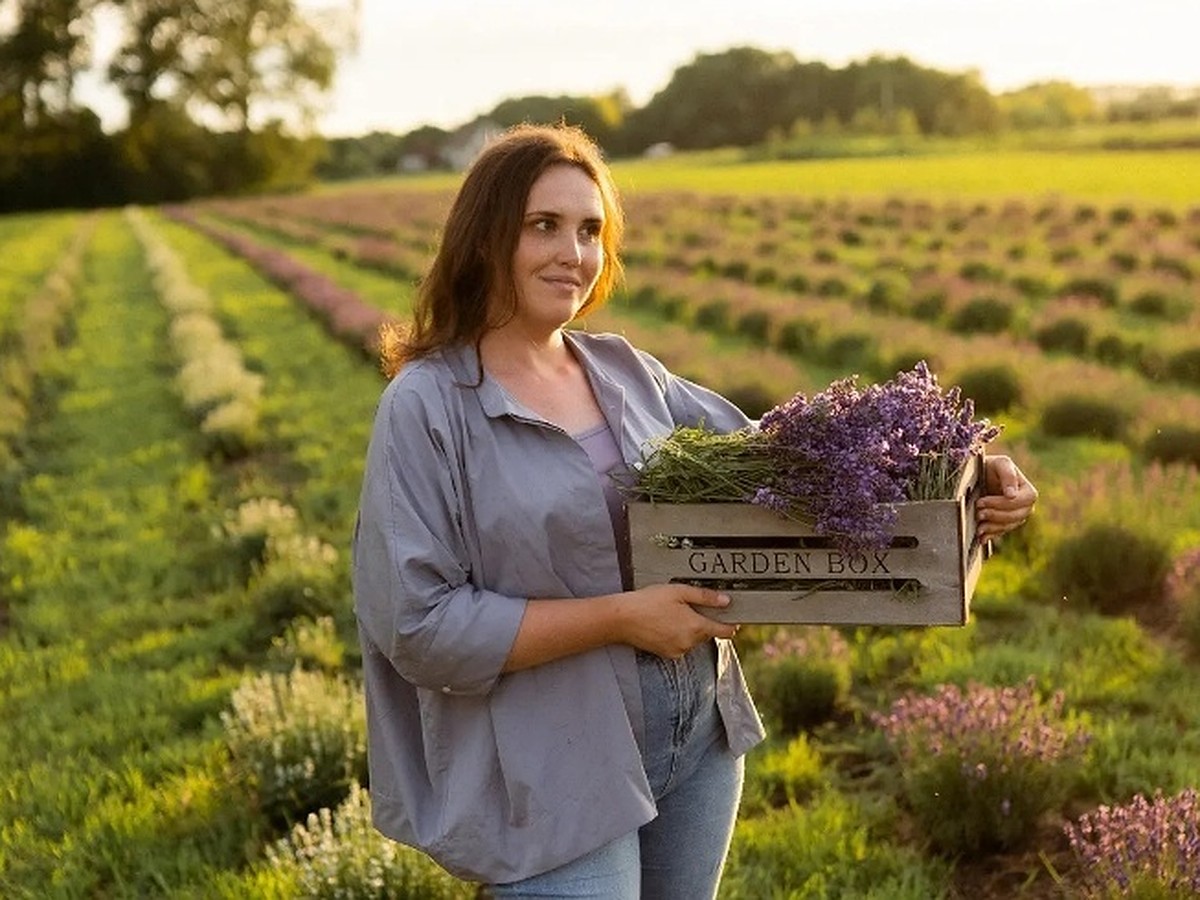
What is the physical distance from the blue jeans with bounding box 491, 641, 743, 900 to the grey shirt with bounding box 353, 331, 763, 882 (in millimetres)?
58

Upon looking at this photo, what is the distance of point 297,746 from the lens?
4910 millimetres

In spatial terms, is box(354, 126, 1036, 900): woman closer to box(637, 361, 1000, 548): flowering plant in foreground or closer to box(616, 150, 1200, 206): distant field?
box(637, 361, 1000, 548): flowering plant in foreground

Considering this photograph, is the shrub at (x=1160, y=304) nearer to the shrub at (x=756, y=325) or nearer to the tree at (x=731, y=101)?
the shrub at (x=756, y=325)

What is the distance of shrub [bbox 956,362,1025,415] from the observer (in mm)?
11172

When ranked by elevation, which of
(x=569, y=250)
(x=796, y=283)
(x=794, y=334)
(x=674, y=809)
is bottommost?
(x=794, y=334)

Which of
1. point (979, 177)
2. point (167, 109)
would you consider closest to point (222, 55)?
point (167, 109)

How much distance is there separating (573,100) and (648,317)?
8208cm

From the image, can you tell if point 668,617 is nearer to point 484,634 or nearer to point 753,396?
point 484,634

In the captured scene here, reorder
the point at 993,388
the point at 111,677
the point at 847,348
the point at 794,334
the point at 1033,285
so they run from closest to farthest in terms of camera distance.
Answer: the point at 111,677
the point at 993,388
the point at 847,348
the point at 794,334
the point at 1033,285

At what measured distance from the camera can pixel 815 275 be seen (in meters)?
19.5

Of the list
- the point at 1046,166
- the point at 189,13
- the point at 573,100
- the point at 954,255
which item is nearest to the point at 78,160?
the point at 189,13

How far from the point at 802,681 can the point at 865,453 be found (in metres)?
3.36

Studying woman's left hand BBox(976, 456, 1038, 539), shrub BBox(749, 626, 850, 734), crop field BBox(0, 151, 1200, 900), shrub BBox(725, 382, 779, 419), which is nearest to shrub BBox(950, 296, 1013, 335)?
crop field BBox(0, 151, 1200, 900)

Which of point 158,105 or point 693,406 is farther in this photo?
point 158,105
